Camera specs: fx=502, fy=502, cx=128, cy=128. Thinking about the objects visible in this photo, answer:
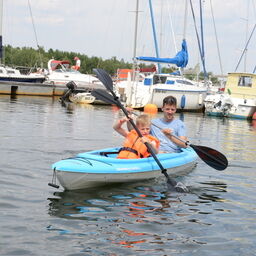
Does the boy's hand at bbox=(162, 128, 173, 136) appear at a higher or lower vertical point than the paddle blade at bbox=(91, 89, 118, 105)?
lower

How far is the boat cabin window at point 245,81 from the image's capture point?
27.6 m

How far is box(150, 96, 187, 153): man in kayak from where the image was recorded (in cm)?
862

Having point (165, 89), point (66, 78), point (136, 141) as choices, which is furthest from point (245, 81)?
point (136, 141)

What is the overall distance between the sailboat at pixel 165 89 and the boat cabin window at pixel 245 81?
2368 millimetres

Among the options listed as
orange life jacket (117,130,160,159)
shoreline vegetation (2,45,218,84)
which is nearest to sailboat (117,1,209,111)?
orange life jacket (117,130,160,159)

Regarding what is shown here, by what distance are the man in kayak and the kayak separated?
0.39 meters

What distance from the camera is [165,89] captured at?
2741 cm

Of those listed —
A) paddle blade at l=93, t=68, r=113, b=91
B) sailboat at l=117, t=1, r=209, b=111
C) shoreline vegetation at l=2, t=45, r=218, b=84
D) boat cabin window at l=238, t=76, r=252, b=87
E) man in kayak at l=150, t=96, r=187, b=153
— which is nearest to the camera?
man in kayak at l=150, t=96, r=187, b=153

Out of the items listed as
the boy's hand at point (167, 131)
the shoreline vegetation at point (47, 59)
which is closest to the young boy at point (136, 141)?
the boy's hand at point (167, 131)

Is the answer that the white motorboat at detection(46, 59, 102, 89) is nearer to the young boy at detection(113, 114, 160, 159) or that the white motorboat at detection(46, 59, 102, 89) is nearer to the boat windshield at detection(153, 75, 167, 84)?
the boat windshield at detection(153, 75, 167, 84)

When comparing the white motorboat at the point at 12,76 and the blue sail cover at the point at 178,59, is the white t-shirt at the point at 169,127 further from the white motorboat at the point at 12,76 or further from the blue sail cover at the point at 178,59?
the white motorboat at the point at 12,76

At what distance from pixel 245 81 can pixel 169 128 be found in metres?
19.8

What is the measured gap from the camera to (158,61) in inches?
1075

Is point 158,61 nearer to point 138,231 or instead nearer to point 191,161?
point 191,161
